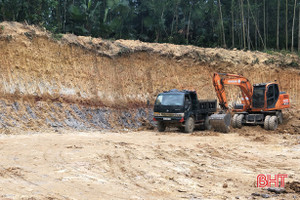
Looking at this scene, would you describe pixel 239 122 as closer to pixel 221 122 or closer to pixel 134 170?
pixel 221 122

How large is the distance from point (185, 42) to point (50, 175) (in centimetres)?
2921

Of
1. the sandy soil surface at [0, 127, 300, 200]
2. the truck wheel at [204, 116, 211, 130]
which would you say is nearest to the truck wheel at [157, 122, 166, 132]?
the truck wheel at [204, 116, 211, 130]

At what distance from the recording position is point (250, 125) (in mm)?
18828

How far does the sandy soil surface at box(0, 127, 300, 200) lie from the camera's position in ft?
18.4

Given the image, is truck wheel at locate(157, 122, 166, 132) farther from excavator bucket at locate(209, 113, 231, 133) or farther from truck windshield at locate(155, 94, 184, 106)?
excavator bucket at locate(209, 113, 231, 133)

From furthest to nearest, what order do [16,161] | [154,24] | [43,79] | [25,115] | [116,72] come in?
1. [154,24]
2. [116,72]
3. [43,79]
4. [25,115]
5. [16,161]

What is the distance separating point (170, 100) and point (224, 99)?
3.47 metres

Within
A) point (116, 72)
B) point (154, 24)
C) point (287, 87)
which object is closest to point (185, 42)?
Answer: point (154, 24)

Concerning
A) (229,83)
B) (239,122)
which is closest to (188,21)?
(229,83)

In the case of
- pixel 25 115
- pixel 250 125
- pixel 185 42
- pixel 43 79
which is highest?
pixel 185 42

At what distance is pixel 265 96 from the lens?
1789 cm

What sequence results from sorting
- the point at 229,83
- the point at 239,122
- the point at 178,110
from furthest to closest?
1. the point at 229,83
2. the point at 239,122
3. the point at 178,110

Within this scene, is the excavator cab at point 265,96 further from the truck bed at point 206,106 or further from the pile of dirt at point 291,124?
the truck bed at point 206,106

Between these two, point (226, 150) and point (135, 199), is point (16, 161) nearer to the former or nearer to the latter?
point (135, 199)
